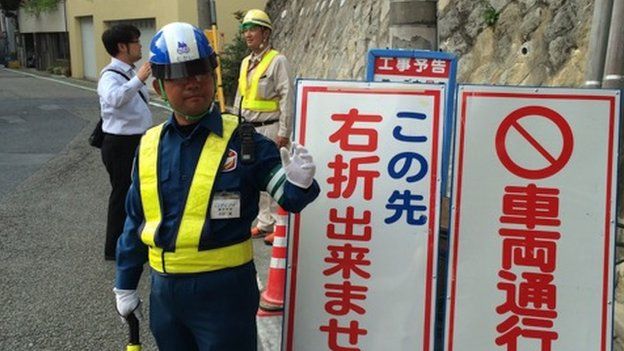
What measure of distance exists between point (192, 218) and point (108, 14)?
2533cm

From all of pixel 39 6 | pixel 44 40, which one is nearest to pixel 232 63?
pixel 39 6

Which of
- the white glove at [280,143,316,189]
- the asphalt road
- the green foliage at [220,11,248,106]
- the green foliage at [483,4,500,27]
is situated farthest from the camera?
the green foliage at [220,11,248,106]

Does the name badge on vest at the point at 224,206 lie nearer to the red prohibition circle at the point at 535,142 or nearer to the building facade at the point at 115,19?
the red prohibition circle at the point at 535,142

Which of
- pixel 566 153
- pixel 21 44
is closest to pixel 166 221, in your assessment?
pixel 566 153

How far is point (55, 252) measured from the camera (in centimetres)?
574

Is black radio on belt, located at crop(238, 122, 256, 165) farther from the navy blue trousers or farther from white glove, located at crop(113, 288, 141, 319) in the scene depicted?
white glove, located at crop(113, 288, 141, 319)

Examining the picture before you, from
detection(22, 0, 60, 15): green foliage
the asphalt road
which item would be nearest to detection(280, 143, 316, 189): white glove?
the asphalt road

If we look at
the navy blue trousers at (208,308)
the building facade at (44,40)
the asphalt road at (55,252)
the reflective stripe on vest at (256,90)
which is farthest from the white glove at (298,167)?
the building facade at (44,40)

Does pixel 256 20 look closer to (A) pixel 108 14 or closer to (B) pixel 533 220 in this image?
(B) pixel 533 220

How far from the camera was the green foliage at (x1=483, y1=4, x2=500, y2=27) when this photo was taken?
6.45 m

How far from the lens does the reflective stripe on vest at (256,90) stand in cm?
539

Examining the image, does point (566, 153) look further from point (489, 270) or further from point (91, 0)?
point (91, 0)

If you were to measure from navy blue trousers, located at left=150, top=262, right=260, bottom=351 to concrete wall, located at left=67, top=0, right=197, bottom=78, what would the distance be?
19.8 m

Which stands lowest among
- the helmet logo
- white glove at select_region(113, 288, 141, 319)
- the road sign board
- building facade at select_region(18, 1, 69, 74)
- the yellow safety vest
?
white glove at select_region(113, 288, 141, 319)
